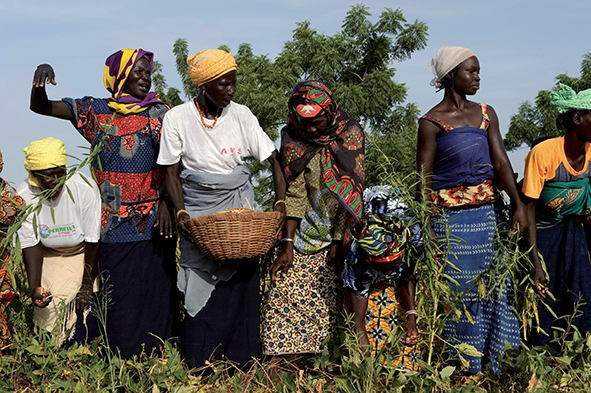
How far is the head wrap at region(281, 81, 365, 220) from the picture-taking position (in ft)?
11.6

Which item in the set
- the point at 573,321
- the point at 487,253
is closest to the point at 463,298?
the point at 487,253

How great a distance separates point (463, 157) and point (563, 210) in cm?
97

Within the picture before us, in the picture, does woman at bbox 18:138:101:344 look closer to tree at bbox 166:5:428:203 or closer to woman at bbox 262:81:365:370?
woman at bbox 262:81:365:370

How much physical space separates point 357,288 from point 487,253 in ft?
3.22

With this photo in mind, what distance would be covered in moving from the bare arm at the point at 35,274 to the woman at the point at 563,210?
11.4 feet

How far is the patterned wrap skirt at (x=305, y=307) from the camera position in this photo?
12.2 feet

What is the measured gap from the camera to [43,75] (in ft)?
11.2

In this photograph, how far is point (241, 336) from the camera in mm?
3744

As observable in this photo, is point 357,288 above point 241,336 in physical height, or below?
above

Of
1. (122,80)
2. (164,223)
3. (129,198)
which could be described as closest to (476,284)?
(164,223)

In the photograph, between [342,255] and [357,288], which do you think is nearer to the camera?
[357,288]

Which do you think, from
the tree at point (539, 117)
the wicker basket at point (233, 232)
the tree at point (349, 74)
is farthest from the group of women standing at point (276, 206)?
the tree at point (539, 117)

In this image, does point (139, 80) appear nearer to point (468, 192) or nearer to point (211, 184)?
point (211, 184)

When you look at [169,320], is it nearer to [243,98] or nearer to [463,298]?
[463,298]
